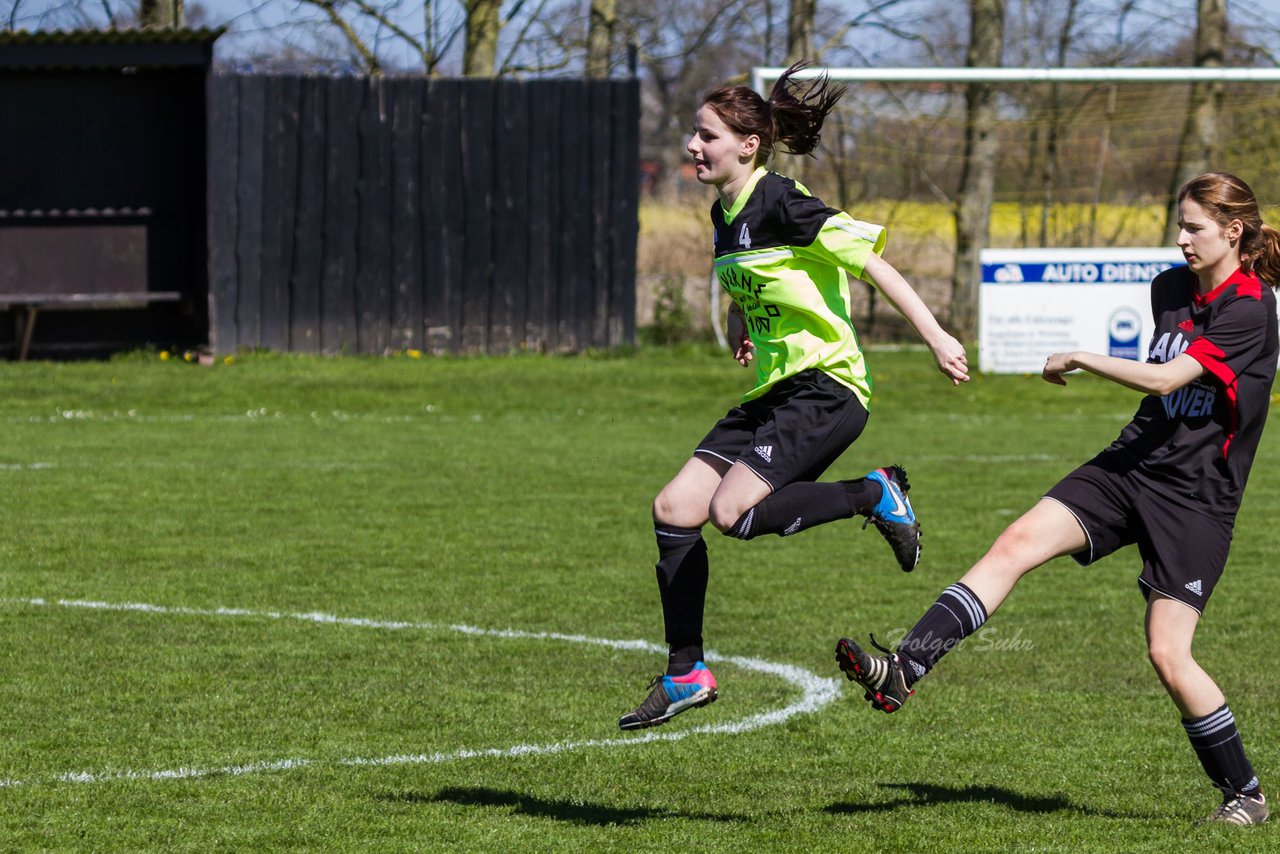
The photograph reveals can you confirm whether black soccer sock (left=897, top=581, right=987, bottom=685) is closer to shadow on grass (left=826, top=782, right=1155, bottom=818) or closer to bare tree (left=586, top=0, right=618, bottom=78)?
shadow on grass (left=826, top=782, right=1155, bottom=818)

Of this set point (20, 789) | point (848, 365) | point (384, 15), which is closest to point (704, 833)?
point (848, 365)

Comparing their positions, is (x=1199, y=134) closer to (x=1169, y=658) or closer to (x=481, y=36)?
(x=481, y=36)

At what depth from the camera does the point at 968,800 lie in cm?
595

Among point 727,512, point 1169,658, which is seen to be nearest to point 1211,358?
point 1169,658

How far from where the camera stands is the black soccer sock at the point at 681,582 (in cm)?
592

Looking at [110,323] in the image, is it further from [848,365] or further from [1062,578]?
[848,365]

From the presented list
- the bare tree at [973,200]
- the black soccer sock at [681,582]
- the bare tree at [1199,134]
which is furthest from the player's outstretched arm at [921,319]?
the bare tree at [1199,134]

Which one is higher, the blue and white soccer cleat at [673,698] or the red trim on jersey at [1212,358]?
the red trim on jersey at [1212,358]

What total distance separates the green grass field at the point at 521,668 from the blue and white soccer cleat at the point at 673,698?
11.9 inches

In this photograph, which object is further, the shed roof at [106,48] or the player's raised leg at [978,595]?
the shed roof at [106,48]

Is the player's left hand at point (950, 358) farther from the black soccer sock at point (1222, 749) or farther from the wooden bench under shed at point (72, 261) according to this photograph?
the wooden bench under shed at point (72, 261)

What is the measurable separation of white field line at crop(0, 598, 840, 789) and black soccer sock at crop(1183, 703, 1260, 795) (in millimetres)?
1910

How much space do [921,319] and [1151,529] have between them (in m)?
0.92

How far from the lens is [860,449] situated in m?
16.4
